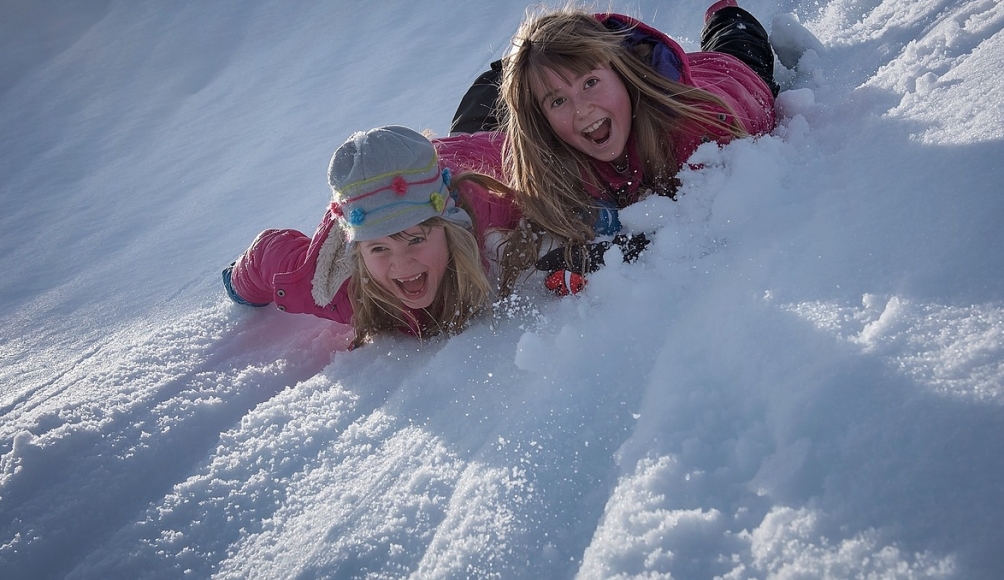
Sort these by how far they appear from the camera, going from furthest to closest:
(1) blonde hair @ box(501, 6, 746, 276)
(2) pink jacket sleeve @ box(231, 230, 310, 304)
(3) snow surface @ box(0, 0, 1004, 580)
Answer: (2) pink jacket sleeve @ box(231, 230, 310, 304)
(1) blonde hair @ box(501, 6, 746, 276)
(3) snow surface @ box(0, 0, 1004, 580)

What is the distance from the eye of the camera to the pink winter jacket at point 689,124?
84.8 inches

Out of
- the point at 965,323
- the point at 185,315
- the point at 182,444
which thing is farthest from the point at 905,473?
the point at 185,315

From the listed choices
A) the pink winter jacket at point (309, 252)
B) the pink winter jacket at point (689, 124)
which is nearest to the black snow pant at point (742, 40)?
the pink winter jacket at point (689, 124)

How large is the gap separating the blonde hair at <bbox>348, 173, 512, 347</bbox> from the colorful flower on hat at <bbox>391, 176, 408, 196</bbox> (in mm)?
122

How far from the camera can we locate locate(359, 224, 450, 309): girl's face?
6.30 ft

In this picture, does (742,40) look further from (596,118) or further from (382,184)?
(382,184)

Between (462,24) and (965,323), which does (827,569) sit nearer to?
(965,323)

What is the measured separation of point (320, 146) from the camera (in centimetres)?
375

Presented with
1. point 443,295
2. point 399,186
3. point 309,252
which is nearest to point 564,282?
point 443,295

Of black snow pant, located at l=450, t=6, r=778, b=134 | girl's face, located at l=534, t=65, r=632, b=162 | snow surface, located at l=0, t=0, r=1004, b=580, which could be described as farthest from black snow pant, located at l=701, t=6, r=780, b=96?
girl's face, located at l=534, t=65, r=632, b=162

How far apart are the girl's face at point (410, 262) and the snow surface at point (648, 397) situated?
7.1 inches

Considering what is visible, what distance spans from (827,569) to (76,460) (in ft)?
5.86

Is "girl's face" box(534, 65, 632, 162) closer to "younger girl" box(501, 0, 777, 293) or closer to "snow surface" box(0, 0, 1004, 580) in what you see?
"younger girl" box(501, 0, 777, 293)

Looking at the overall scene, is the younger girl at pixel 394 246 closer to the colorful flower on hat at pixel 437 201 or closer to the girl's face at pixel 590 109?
the colorful flower on hat at pixel 437 201
